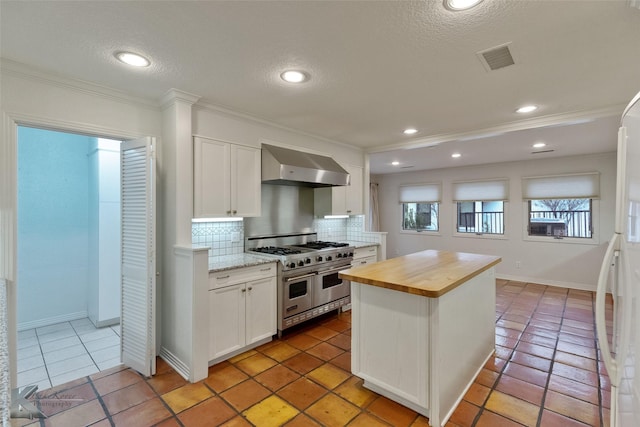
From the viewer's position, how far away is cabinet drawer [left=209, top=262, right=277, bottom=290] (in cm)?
269

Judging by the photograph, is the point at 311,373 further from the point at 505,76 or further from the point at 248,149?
the point at 505,76

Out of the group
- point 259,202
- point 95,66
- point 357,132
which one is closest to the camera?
point 95,66

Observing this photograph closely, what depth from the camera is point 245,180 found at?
3.27 m

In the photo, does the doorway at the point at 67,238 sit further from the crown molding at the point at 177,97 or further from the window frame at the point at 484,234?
the window frame at the point at 484,234

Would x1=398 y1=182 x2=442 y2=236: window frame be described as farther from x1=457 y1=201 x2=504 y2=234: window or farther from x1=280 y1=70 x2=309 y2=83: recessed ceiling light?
x1=280 y1=70 x2=309 y2=83: recessed ceiling light

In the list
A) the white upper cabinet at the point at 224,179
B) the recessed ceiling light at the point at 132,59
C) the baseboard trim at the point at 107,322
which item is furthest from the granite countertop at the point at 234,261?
the baseboard trim at the point at 107,322

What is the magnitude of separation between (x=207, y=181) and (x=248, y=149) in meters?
0.64

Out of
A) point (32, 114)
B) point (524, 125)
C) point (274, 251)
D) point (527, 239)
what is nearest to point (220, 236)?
point (274, 251)

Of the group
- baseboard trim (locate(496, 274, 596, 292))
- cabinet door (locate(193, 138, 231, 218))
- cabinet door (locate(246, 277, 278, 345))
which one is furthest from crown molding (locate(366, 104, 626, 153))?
baseboard trim (locate(496, 274, 596, 292))

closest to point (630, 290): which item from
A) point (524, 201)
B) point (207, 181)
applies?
point (207, 181)

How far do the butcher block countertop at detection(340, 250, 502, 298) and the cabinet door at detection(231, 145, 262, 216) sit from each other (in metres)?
1.46

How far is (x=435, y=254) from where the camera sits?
10.4 ft

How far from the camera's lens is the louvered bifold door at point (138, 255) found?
99.3 inches

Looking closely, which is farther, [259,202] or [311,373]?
[259,202]
